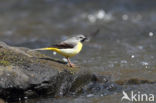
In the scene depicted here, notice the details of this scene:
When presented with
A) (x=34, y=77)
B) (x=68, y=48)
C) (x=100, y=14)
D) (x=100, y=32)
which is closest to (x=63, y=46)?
(x=68, y=48)

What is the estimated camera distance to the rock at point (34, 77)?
7.98 metres

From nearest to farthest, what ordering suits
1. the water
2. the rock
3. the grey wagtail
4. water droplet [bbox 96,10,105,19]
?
the rock, the grey wagtail, the water, water droplet [bbox 96,10,105,19]

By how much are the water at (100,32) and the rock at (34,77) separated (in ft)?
0.91

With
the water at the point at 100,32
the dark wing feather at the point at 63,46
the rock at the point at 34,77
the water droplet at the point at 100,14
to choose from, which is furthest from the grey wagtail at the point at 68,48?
the water droplet at the point at 100,14

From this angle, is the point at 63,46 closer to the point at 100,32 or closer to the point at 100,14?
the point at 100,32

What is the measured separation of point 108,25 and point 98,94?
9.46 m

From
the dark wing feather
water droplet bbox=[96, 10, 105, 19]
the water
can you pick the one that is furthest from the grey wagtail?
water droplet bbox=[96, 10, 105, 19]

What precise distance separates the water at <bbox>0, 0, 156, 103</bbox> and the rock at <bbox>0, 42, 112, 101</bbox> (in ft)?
0.91

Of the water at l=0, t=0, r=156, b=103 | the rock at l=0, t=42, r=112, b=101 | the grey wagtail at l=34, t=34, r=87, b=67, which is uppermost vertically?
the water at l=0, t=0, r=156, b=103

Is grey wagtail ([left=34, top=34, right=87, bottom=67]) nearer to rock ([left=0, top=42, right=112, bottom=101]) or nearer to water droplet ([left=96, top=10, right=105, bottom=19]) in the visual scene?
rock ([left=0, top=42, right=112, bottom=101])

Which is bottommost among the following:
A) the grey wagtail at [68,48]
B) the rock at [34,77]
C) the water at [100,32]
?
the rock at [34,77]

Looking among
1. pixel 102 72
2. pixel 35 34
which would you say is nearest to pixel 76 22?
pixel 35 34

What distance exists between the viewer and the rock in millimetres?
7980

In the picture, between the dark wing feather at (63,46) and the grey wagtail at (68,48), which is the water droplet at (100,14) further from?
the dark wing feather at (63,46)
